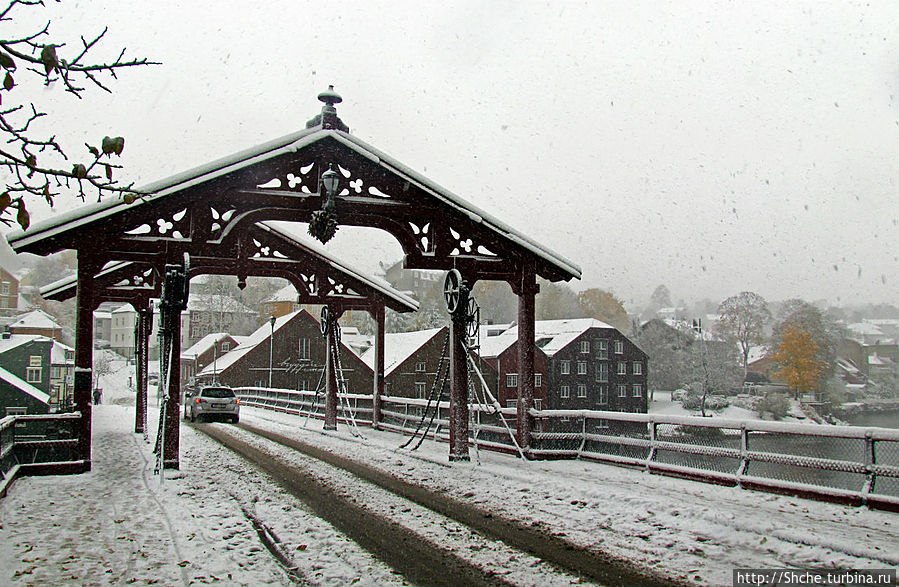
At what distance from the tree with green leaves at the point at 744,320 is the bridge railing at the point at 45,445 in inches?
1487

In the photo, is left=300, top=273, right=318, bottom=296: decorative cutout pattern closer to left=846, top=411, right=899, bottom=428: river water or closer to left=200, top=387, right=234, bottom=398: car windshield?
left=200, top=387, right=234, bottom=398: car windshield

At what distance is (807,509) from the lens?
27.6ft

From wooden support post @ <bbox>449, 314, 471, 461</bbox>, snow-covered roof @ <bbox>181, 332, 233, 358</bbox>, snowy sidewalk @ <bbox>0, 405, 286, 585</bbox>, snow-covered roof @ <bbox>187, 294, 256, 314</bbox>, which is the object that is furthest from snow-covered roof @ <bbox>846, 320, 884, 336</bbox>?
snow-covered roof @ <bbox>187, 294, 256, 314</bbox>

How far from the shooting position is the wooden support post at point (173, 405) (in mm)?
11766

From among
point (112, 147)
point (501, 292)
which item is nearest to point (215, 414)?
point (112, 147)

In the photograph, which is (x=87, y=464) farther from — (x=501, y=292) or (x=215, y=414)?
(x=501, y=292)

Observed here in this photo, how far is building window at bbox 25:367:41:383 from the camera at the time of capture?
3771 centimetres

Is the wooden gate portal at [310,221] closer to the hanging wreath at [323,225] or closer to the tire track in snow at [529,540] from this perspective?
the hanging wreath at [323,225]

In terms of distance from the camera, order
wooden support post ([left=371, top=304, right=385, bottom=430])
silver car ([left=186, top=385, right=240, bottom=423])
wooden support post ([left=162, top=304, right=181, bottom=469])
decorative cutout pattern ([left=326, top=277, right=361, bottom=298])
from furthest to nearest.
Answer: silver car ([left=186, top=385, right=240, bottom=423]) → wooden support post ([left=371, top=304, right=385, bottom=430]) → decorative cutout pattern ([left=326, top=277, right=361, bottom=298]) → wooden support post ([left=162, top=304, right=181, bottom=469])

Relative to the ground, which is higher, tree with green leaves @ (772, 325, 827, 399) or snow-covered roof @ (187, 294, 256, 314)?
snow-covered roof @ (187, 294, 256, 314)

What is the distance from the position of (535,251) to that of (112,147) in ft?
35.0

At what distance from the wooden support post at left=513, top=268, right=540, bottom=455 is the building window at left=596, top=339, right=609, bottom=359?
74.2ft

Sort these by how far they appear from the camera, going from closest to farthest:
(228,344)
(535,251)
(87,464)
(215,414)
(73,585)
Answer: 1. (73,585)
2. (87,464)
3. (535,251)
4. (215,414)
5. (228,344)

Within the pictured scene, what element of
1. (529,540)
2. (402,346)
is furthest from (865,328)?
(529,540)
